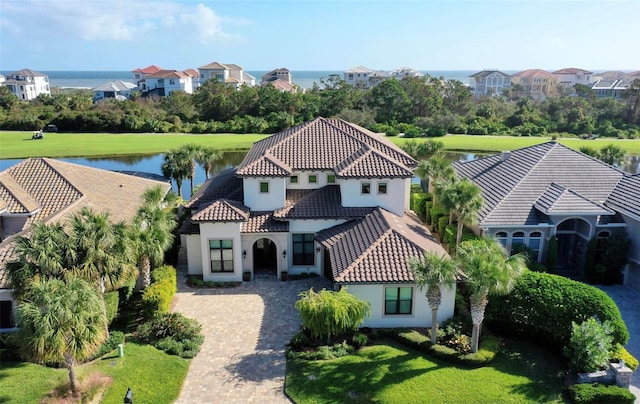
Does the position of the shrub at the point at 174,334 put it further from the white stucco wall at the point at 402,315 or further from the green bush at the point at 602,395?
the green bush at the point at 602,395

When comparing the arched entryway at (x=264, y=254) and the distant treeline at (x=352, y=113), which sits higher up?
the distant treeline at (x=352, y=113)

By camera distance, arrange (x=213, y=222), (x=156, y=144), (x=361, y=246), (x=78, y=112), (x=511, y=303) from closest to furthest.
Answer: (x=511, y=303), (x=361, y=246), (x=213, y=222), (x=156, y=144), (x=78, y=112)

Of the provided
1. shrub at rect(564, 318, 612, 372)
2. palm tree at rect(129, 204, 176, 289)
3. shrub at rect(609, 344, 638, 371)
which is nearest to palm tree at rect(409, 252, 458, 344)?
shrub at rect(564, 318, 612, 372)

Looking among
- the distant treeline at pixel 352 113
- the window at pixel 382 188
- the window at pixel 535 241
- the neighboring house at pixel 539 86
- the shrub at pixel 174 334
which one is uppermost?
the neighboring house at pixel 539 86

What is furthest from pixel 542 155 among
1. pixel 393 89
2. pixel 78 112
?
pixel 78 112

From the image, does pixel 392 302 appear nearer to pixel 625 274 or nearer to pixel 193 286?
pixel 193 286

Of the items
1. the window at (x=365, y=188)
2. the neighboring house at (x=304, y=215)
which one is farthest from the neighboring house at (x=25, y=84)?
the window at (x=365, y=188)

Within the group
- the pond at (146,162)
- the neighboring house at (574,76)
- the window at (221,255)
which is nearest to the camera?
the window at (221,255)
